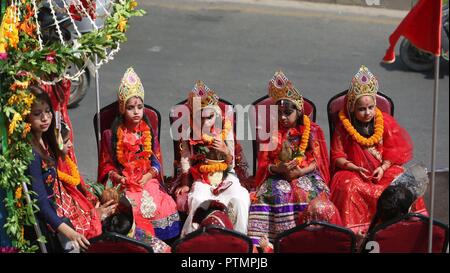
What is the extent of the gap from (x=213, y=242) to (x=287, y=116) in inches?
52.5

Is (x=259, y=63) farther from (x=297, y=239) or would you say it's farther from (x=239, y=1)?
(x=297, y=239)

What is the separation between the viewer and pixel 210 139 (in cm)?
727

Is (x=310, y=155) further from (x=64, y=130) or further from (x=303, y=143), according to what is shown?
(x=64, y=130)

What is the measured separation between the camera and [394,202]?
6789 mm

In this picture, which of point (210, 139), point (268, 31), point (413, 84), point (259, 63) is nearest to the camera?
point (210, 139)

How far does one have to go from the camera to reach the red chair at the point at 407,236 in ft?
21.7

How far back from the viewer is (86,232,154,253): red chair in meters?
6.27

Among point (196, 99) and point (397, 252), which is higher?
point (196, 99)

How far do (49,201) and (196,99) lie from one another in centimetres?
142

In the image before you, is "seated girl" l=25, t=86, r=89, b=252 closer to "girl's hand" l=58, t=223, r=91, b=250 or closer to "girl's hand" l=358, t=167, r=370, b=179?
"girl's hand" l=58, t=223, r=91, b=250

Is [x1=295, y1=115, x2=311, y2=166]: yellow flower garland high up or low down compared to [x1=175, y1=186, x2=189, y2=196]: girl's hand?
up

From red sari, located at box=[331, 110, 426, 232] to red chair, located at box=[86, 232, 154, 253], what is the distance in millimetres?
1627

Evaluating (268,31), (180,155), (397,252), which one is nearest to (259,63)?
(268,31)

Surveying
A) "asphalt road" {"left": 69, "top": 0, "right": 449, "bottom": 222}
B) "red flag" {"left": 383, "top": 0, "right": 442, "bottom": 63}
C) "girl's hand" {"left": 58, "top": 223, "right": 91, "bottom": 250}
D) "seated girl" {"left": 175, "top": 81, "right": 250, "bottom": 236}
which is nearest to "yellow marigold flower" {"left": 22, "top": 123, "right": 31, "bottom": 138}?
"girl's hand" {"left": 58, "top": 223, "right": 91, "bottom": 250}
